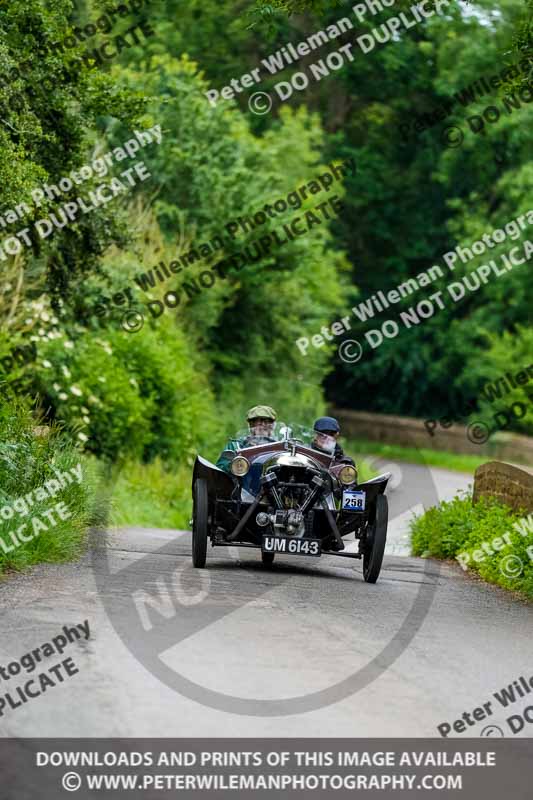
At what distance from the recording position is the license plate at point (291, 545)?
12461 mm

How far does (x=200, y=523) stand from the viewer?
1274cm

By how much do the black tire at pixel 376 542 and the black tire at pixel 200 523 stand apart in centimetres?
158

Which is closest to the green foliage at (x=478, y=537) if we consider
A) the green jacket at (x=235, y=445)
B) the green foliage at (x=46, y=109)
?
the green jacket at (x=235, y=445)

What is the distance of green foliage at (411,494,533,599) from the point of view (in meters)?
13.9

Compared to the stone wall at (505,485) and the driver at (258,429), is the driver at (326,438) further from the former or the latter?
the stone wall at (505,485)

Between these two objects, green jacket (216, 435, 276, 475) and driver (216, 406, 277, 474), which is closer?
green jacket (216, 435, 276, 475)

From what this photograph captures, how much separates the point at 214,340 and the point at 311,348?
10.9 feet

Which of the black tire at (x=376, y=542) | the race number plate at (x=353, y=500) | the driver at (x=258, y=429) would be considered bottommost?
the black tire at (x=376, y=542)

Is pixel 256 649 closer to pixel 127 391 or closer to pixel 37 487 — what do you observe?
pixel 37 487

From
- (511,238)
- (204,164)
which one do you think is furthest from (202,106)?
(511,238)

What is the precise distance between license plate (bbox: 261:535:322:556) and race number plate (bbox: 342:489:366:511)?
873mm

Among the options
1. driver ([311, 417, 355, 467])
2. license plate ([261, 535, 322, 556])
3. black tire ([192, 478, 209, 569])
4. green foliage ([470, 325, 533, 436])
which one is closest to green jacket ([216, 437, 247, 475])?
black tire ([192, 478, 209, 569])

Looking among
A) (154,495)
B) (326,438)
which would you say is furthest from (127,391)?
(326,438)

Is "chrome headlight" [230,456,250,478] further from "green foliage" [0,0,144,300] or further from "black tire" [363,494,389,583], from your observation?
"green foliage" [0,0,144,300]
